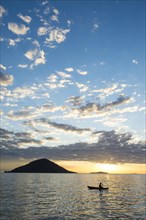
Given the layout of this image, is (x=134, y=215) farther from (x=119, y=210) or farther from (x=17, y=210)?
(x=17, y=210)

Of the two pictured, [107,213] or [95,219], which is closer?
[95,219]

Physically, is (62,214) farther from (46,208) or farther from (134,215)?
(134,215)

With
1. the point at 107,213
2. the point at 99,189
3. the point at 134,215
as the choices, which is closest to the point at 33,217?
the point at 107,213

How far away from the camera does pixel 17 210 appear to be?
56781 mm

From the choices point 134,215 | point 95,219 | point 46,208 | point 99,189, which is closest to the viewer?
point 95,219

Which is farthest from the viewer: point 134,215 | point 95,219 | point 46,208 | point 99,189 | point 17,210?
point 99,189

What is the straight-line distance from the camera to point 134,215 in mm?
52625

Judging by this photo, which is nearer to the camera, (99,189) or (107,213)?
(107,213)

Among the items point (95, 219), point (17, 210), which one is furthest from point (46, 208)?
point (95, 219)

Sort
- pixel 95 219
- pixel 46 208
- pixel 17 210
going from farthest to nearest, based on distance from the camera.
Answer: pixel 46 208 < pixel 17 210 < pixel 95 219

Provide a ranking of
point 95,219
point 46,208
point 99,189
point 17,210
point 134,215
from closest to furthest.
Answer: point 95,219 → point 134,215 → point 17,210 → point 46,208 → point 99,189

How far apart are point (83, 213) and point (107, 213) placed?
5.16 metres

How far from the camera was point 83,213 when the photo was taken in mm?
54625

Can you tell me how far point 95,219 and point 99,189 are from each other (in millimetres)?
67570
